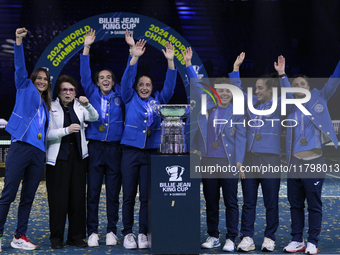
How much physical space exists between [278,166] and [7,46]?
5.39 meters

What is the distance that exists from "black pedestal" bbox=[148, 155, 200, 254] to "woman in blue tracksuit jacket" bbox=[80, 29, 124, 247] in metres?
0.56

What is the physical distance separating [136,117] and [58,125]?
2.11 ft

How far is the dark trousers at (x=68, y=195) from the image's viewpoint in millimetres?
3496

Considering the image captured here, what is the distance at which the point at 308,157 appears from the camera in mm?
3373

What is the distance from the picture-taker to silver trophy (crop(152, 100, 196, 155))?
10.8ft

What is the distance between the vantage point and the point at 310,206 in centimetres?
339

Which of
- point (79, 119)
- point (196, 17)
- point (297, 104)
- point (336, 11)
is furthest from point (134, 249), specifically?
point (336, 11)

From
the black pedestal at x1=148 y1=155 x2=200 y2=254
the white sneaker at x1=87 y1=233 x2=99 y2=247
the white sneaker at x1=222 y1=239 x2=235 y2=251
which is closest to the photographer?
the black pedestal at x1=148 y1=155 x2=200 y2=254

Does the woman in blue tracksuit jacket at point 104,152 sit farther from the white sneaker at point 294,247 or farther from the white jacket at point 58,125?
the white sneaker at point 294,247

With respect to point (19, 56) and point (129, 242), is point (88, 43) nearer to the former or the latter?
point (19, 56)

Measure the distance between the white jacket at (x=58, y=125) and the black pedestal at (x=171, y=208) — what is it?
0.70 metres

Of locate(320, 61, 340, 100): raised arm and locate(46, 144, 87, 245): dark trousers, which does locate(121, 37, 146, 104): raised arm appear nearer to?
locate(46, 144, 87, 245): dark trousers

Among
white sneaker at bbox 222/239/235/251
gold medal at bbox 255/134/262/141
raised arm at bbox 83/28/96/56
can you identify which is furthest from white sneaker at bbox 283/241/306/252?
raised arm at bbox 83/28/96/56

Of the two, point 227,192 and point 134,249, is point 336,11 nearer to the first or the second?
point 227,192
